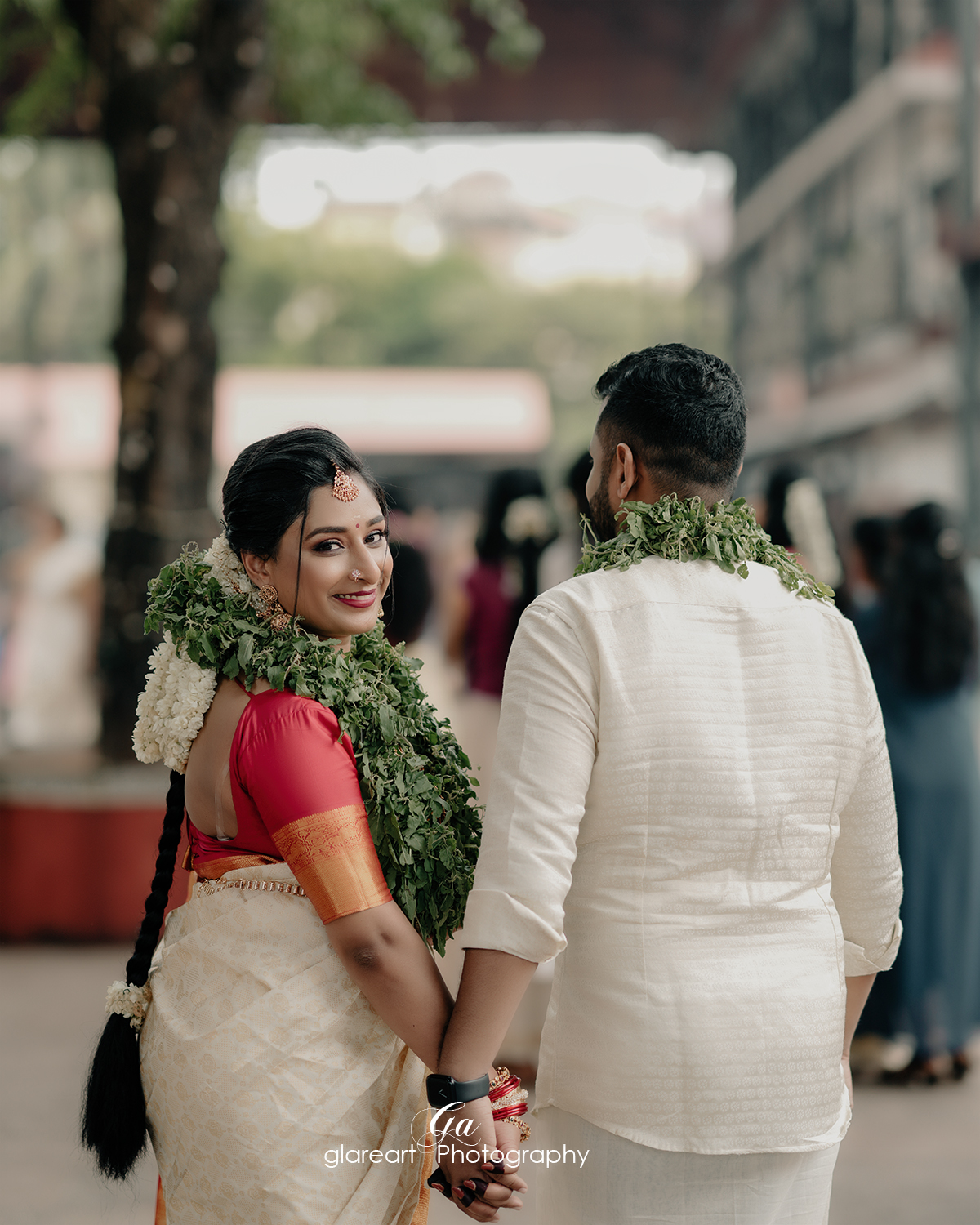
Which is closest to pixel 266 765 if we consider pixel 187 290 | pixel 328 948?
pixel 328 948

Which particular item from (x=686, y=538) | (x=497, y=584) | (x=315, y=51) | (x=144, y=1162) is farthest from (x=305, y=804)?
(x=315, y=51)

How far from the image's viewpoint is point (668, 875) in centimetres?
157

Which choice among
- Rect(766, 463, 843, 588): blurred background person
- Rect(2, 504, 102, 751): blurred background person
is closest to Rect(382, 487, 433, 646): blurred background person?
Rect(766, 463, 843, 588): blurred background person

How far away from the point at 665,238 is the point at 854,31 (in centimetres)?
576

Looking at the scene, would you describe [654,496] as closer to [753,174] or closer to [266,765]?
[266,765]

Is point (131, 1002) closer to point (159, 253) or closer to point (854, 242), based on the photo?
point (159, 253)

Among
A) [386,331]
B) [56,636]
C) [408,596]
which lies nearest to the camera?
[408,596]

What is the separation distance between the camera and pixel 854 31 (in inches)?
544

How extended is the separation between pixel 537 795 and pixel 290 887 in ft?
1.31

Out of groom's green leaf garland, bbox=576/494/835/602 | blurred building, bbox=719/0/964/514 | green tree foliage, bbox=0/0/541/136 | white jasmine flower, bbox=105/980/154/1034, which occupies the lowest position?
white jasmine flower, bbox=105/980/154/1034

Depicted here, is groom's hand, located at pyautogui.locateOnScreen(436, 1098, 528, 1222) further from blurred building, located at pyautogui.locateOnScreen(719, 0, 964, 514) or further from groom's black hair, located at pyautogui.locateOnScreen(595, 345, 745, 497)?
blurred building, located at pyautogui.locateOnScreen(719, 0, 964, 514)

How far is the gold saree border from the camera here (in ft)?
5.35

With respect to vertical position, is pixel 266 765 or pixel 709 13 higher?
pixel 709 13

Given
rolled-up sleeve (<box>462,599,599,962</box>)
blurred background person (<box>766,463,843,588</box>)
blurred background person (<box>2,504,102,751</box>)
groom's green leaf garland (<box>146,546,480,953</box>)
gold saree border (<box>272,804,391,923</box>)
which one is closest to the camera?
rolled-up sleeve (<box>462,599,599,962</box>)
